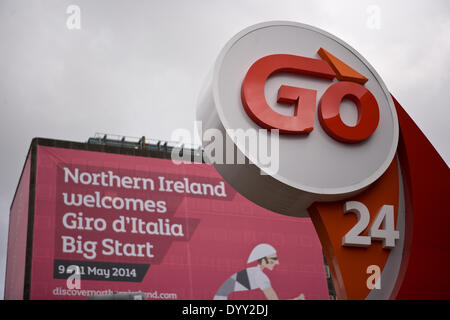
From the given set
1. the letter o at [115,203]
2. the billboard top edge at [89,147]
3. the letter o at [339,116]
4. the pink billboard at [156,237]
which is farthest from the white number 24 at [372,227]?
the billboard top edge at [89,147]

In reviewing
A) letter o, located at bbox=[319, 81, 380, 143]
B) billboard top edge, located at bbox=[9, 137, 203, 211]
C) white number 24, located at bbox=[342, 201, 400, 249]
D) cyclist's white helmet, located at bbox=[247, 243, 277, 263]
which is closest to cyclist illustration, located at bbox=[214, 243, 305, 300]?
cyclist's white helmet, located at bbox=[247, 243, 277, 263]

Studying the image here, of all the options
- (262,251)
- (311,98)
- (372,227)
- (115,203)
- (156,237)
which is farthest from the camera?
(262,251)

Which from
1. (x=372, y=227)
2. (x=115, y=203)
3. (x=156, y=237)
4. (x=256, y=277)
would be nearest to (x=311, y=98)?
(x=372, y=227)

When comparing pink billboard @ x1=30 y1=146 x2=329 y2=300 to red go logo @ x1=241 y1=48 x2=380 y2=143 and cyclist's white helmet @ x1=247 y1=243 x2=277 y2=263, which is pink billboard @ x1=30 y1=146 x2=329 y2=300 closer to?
cyclist's white helmet @ x1=247 y1=243 x2=277 y2=263

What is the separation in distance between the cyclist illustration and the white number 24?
77.0ft

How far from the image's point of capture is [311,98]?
10.6 meters

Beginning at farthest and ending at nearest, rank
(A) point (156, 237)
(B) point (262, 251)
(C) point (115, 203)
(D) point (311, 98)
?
(B) point (262, 251), (A) point (156, 237), (C) point (115, 203), (D) point (311, 98)

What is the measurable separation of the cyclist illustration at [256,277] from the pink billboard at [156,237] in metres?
0.06

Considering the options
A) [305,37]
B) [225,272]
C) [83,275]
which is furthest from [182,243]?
[305,37]

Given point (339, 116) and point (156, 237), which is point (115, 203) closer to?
point (156, 237)

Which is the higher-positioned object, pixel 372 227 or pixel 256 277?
pixel 256 277

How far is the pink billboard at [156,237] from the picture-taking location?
3123cm

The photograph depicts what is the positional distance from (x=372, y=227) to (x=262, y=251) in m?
24.7

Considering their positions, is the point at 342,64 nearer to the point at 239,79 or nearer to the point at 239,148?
the point at 239,79
